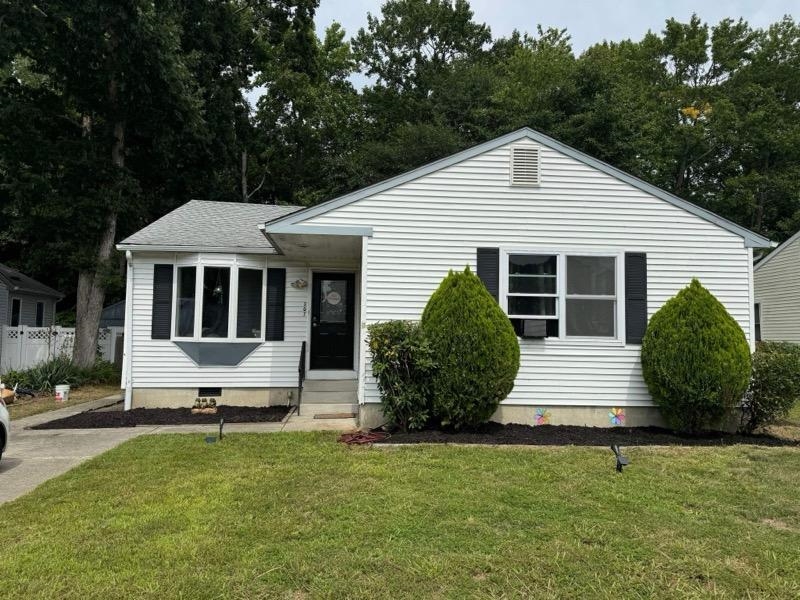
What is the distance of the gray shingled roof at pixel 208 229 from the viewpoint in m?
8.99

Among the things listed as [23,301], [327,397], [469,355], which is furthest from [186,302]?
[23,301]

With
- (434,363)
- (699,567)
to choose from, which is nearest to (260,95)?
(434,363)

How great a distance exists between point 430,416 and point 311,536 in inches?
140

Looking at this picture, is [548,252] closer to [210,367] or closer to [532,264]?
[532,264]

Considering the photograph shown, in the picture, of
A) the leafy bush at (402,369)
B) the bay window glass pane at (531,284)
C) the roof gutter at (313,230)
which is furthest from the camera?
the bay window glass pane at (531,284)

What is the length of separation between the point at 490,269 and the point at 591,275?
5.16 ft

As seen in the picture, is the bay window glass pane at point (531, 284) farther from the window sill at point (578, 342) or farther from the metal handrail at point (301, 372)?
the metal handrail at point (301, 372)

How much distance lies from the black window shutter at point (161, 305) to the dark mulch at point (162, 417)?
1328 mm

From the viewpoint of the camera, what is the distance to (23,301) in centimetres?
1998

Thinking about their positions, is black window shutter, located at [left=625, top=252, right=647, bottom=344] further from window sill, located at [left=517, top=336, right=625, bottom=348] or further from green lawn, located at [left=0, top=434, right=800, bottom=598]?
green lawn, located at [left=0, top=434, right=800, bottom=598]

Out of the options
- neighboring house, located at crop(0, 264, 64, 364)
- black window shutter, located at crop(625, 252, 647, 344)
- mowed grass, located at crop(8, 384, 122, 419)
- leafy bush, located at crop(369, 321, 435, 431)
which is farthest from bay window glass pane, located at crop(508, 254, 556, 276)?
neighboring house, located at crop(0, 264, 64, 364)

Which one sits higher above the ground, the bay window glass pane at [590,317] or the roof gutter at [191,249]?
the roof gutter at [191,249]

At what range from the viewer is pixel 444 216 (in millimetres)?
7484

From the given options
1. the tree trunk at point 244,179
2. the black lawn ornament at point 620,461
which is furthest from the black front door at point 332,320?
the tree trunk at point 244,179
